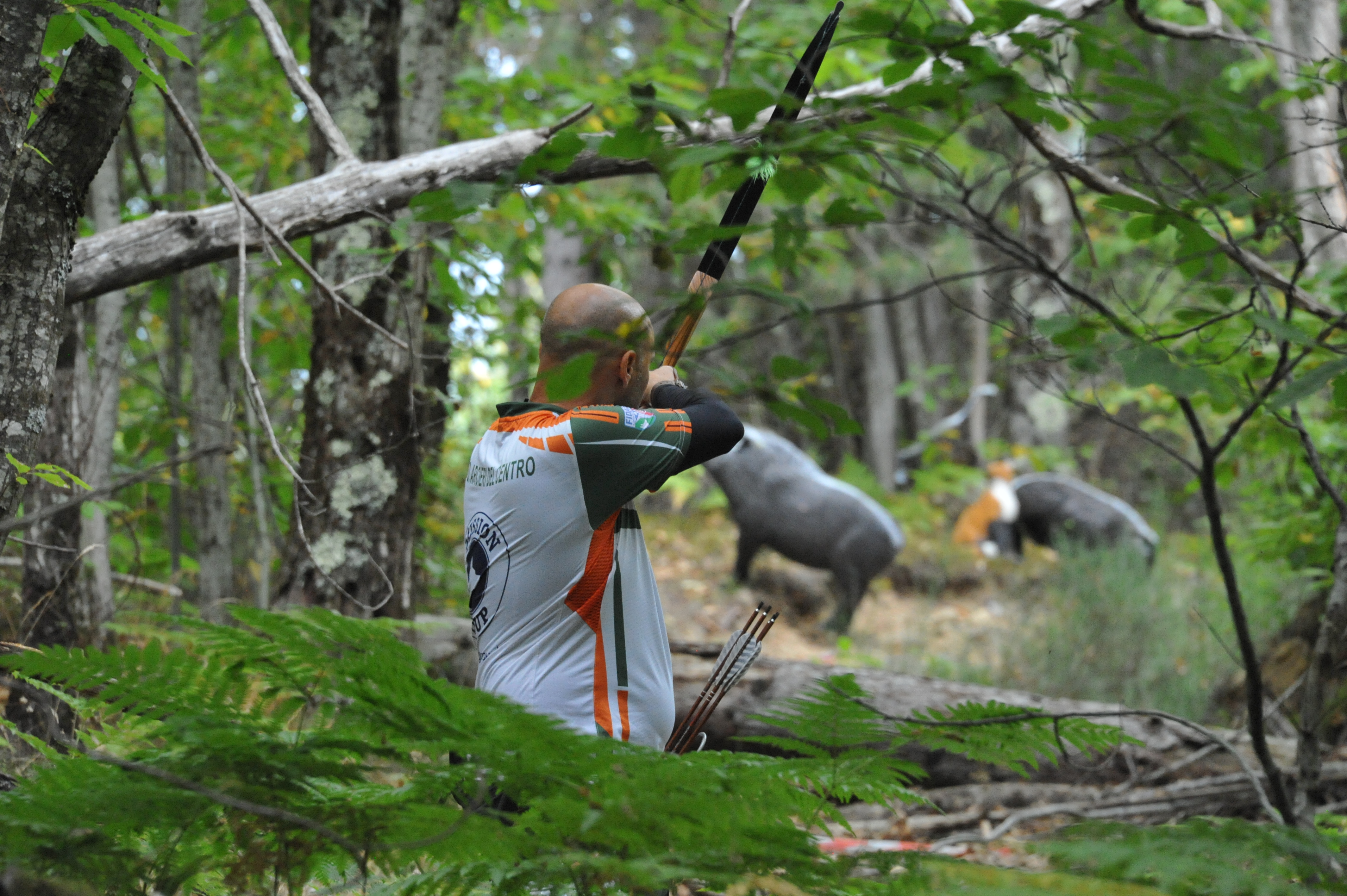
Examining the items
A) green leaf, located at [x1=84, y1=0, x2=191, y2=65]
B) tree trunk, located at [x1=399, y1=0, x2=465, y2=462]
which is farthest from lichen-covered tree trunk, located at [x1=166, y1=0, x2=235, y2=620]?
green leaf, located at [x1=84, y1=0, x2=191, y2=65]

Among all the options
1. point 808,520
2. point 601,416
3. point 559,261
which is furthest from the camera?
point 559,261

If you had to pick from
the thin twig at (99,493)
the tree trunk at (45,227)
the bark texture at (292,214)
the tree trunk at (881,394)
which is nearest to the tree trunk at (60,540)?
the bark texture at (292,214)

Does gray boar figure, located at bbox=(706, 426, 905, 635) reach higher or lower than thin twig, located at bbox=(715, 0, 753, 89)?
lower

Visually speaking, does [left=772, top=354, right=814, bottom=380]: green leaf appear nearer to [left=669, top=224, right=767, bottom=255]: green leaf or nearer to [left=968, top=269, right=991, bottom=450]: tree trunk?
[left=669, top=224, right=767, bottom=255]: green leaf

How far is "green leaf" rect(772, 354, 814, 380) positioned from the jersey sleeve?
1.44 feet

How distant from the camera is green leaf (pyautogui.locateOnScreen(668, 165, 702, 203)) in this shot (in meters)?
1.48

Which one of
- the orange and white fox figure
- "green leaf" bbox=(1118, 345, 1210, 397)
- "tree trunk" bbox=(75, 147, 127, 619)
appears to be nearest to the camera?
"green leaf" bbox=(1118, 345, 1210, 397)

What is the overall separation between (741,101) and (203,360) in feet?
12.2

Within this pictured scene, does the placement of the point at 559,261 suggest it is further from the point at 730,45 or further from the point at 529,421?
the point at 529,421

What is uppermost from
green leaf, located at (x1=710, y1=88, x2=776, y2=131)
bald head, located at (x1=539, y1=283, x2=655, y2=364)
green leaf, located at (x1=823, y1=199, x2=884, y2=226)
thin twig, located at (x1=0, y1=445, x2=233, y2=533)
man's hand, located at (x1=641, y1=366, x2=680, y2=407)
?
green leaf, located at (x1=710, y1=88, x2=776, y2=131)

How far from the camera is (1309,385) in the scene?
4.71 ft

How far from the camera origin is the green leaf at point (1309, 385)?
143 cm

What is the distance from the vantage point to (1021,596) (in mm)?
8477

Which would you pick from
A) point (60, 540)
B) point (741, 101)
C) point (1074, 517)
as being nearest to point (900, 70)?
point (741, 101)
